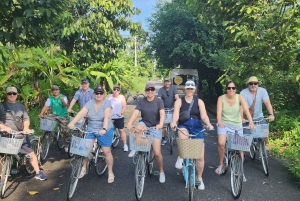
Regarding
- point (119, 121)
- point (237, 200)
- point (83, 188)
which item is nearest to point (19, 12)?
point (83, 188)

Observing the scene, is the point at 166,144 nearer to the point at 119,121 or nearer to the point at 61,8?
the point at 119,121

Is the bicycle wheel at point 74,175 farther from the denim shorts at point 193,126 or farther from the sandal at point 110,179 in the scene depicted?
the denim shorts at point 193,126

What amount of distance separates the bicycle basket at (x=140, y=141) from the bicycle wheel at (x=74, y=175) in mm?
941

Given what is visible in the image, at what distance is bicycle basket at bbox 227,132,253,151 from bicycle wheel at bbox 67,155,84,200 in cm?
258

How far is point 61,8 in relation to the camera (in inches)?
166

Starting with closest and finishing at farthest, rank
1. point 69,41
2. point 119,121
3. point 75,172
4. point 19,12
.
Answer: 1. point 19,12
2. point 75,172
3. point 119,121
4. point 69,41

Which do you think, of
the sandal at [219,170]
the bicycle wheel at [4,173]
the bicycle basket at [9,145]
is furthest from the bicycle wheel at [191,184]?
the bicycle wheel at [4,173]

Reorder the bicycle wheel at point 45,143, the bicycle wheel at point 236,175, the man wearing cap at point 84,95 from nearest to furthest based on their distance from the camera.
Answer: the bicycle wheel at point 236,175 < the bicycle wheel at point 45,143 < the man wearing cap at point 84,95

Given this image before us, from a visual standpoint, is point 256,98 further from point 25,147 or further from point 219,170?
point 25,147

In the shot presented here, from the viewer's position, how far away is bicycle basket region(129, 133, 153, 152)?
179 inches

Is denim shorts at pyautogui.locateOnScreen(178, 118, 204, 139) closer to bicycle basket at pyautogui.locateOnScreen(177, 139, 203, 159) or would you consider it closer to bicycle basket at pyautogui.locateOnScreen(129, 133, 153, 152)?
bicycle basket at pyautogui.locateOnScreen(177, 139, 203, 159)

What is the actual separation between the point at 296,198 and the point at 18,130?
5147mm

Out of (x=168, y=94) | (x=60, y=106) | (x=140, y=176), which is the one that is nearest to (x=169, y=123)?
(x=168, y=94)

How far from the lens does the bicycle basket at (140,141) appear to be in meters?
4.56
